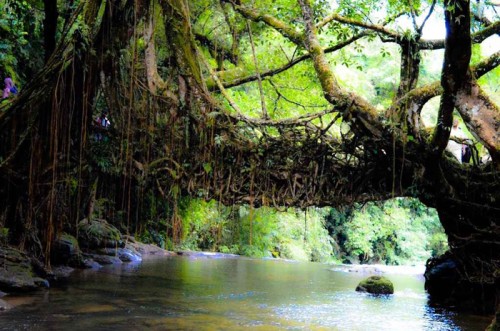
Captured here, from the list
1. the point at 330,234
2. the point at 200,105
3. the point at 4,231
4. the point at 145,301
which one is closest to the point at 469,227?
the point at 200,105

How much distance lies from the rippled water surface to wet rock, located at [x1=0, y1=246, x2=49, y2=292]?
448 millimetres

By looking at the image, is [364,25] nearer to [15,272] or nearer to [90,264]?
[15,272]

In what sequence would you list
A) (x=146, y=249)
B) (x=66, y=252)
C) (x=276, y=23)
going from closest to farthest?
(x=276, y=23), (x=66, y=252), (x=146, y=249)

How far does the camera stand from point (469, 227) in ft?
36.9

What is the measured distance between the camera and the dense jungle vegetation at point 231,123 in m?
7.21

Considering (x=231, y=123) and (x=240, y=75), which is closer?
(x=231, y=123)

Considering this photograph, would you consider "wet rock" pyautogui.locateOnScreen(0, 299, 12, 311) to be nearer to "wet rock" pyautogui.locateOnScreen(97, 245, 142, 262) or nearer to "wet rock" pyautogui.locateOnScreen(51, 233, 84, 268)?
"wet rock" pyautogui.locateOnScreen(51, 233, 84, 268)

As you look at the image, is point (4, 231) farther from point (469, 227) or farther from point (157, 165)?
point (469, 227)

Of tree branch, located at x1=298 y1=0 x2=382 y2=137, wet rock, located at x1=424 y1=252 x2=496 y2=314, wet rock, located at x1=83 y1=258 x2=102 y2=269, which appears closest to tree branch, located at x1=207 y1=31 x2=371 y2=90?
tree branch, located at x1=298 y1=0 x2=382 y2=137

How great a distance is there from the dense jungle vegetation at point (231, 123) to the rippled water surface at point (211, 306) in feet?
4.62

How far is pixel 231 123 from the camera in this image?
961 cm

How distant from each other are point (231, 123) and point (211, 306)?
447cm

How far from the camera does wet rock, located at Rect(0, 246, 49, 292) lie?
11.2 metres

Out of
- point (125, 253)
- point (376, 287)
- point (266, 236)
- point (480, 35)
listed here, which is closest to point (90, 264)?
point (125, 253)
